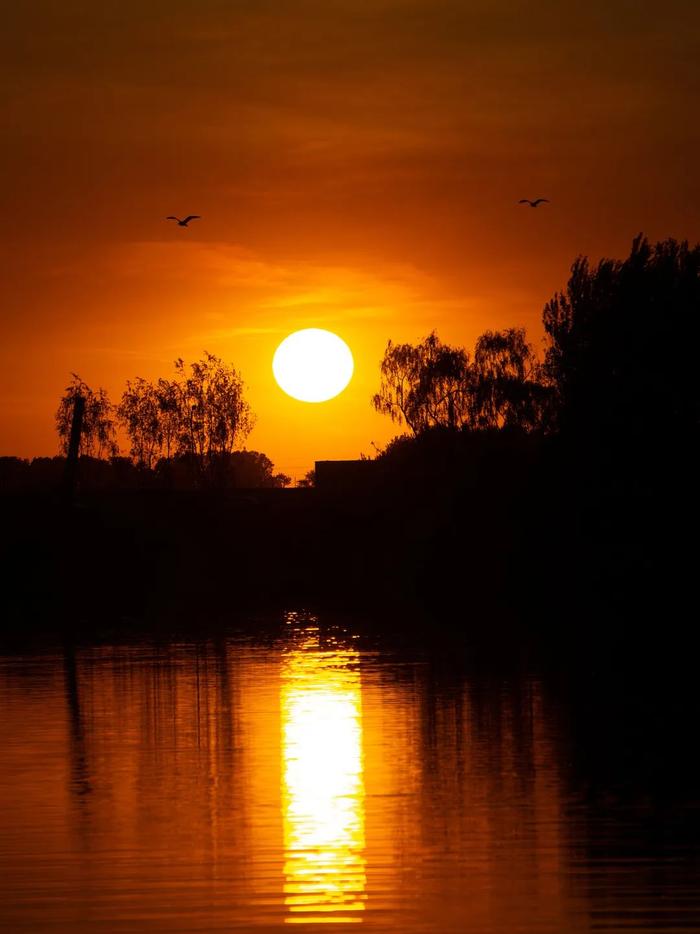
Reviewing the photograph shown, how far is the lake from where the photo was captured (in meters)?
11.0

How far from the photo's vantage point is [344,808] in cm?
1519

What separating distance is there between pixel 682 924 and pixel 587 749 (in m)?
8.59

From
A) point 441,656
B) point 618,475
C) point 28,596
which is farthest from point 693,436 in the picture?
point 28,596

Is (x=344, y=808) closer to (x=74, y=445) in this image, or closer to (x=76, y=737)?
(x=76, y=737)

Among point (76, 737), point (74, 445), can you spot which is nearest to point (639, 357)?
point (74, 445)

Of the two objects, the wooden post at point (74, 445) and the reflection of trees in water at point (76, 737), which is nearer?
the reflection of trees in water at point (76, 737)

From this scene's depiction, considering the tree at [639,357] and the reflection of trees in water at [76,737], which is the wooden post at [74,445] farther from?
the reflection of trees in water at [76,737]

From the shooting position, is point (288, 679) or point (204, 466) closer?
point (288, 679)

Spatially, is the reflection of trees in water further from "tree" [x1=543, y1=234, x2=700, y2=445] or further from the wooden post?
the wooden post

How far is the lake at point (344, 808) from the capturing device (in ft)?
36.2

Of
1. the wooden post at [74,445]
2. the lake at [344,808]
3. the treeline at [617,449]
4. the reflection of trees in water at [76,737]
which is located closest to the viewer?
the lake at [344,808]

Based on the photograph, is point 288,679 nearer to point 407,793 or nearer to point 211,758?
point 211,758

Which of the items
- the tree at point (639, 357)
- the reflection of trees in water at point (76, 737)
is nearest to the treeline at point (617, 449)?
the tree at point (639, 357)

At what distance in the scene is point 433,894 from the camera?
37.6ft
